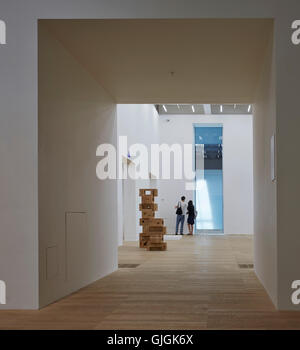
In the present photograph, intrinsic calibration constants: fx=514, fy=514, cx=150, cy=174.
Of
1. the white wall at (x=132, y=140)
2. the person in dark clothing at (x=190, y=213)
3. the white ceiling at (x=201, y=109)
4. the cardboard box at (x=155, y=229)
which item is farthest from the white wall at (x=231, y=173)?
the cardboard box at (x=155, y=229)

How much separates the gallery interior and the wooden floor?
0.02 meters

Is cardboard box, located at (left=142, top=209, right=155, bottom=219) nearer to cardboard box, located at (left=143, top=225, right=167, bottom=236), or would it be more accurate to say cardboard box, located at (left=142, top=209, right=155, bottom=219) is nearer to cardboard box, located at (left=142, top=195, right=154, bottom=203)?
cardboard box, located at (left=142, top=195, right=154, bottom=203)

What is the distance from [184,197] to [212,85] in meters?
12.8

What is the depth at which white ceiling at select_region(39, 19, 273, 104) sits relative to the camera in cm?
587

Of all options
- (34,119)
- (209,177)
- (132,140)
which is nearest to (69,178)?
(34,119)

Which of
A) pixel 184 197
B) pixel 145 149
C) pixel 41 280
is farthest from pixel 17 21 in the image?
pixel 184 197

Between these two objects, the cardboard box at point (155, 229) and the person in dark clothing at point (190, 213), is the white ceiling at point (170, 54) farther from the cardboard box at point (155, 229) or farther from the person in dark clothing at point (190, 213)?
the person in dark clothing at point (190, 213)

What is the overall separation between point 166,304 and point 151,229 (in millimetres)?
8537

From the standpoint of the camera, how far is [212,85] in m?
8.78

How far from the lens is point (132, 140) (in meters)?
16.1

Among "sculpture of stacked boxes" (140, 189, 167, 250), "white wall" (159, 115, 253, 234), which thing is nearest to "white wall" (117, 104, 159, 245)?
"sculpture of stacked boxes" (140, 189, 167, 250)

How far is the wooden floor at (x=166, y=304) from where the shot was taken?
189 inches

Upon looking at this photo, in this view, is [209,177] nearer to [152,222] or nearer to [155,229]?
[152,222]
